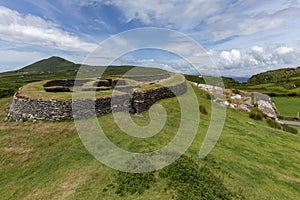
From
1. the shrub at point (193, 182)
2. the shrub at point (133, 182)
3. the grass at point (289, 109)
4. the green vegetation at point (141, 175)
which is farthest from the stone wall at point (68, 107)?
the grass at point (289, 109)

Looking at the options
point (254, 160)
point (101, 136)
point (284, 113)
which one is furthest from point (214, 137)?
point (284, 113)

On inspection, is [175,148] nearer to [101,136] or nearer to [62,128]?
[101,136]

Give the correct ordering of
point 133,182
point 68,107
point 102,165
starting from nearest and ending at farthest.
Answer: point 133,182 < point 102,165 < point 68,107

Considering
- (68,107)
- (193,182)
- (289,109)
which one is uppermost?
(68,107)

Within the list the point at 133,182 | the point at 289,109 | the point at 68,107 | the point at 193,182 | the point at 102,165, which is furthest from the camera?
the point at 289,109

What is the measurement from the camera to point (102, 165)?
12305mm

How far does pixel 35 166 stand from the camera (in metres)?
14.4

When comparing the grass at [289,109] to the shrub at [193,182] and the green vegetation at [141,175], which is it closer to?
the green vegetation at [141,175]

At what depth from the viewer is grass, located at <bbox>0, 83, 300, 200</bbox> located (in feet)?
35.7

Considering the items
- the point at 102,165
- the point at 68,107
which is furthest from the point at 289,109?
the point at 102,165

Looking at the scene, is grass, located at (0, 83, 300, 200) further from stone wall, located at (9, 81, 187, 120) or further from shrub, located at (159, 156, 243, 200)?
stone wall, located at (9, 81, 187, 120)

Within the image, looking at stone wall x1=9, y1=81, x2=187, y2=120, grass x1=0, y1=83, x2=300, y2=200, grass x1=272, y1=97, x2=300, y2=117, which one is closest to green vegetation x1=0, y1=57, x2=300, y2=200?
grass x1=0, y1=83, x2=300, y2=200

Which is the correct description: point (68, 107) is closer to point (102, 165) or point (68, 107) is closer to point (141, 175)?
point (102, 165)

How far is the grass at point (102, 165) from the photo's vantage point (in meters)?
10.9
